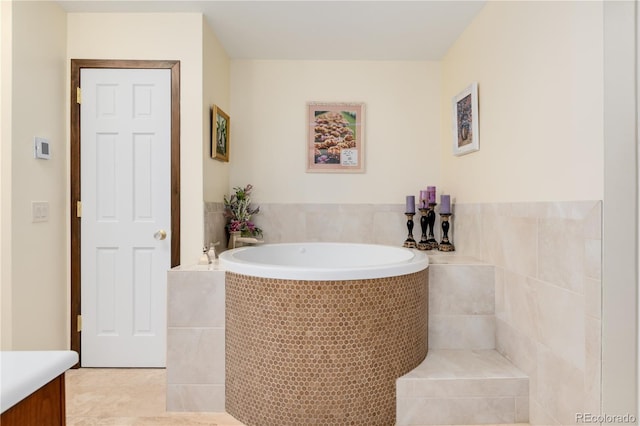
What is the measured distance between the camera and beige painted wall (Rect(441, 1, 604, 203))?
1469 mm

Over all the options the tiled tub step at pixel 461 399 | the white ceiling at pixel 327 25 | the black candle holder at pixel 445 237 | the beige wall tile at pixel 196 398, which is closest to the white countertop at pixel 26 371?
the beige wall tile at pixel 196 398

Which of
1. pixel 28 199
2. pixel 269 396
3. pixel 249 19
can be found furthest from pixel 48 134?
pixel 269 396

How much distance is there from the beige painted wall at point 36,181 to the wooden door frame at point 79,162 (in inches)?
2.1

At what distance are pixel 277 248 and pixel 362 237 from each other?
0.81 meters

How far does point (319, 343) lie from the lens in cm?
178

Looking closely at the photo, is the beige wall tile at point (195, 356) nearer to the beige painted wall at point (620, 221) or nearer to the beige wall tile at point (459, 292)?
the beige wall tile at point (459, 292)

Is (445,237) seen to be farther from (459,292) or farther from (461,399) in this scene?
(461,399)

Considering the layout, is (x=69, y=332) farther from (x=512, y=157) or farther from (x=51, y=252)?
(x=512, y=157)

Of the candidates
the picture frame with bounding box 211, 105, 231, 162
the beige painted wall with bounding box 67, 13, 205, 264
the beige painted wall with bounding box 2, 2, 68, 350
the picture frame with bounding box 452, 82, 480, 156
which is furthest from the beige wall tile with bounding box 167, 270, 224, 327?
the picture frame with bounding box 452, 82, 480, 156

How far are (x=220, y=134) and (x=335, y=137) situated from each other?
992mm

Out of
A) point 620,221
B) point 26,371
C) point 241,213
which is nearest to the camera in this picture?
point 26,371

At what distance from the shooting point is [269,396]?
183 cm

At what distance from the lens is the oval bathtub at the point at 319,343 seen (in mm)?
1782

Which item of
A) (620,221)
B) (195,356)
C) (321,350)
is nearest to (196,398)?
(195,356)
